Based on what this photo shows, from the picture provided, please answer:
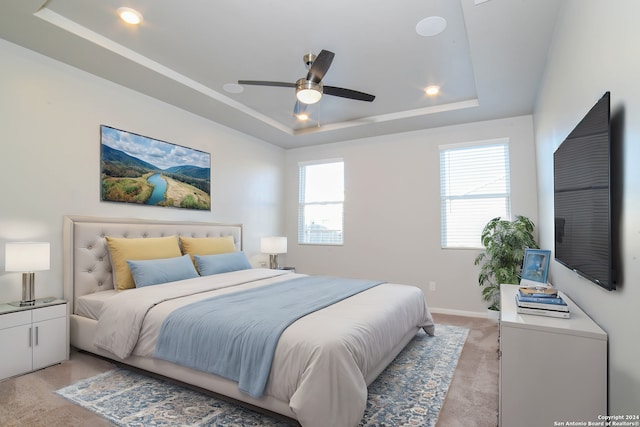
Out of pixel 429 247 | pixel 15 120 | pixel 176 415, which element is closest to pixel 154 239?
pixel 15 120

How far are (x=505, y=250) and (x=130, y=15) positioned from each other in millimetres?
4235

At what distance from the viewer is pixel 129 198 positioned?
3.55 metres

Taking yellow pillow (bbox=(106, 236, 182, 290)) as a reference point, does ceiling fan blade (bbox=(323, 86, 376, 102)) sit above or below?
above

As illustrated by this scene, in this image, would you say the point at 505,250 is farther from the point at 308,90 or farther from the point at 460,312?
the point at 308,90

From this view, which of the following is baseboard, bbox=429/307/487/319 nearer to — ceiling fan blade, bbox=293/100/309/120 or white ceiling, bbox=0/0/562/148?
white ceiling, bbox=0/0/562/148

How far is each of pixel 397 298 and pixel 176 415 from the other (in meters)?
1.85

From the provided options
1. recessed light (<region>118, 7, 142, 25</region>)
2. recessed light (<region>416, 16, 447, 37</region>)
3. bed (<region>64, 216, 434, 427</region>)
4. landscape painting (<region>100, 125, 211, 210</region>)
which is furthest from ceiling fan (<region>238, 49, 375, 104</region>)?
bed (<region>64, 216, 434, 427</region>)

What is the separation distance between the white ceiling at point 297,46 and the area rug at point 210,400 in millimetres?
2623

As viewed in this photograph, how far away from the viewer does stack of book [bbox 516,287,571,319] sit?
5.53ft

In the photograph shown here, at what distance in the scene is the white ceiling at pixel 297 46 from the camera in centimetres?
239

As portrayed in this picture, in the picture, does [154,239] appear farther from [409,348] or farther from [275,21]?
[409,348]

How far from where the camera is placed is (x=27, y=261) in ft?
8.18

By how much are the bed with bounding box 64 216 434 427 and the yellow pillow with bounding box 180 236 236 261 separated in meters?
0.19

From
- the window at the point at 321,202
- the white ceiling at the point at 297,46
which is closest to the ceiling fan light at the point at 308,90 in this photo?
the white ceiling at the point at 297,46
